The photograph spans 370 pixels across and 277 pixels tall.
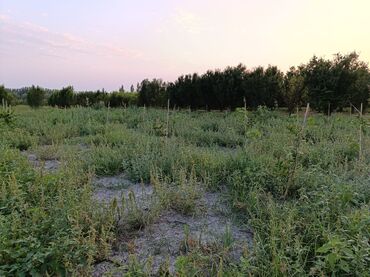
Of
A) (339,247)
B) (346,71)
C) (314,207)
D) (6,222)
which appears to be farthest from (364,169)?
(346,71)

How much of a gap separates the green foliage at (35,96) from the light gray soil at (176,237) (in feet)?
82.9

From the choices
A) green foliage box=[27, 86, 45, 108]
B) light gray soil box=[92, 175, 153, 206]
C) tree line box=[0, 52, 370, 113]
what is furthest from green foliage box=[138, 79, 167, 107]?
light gray soil box=[92, 175, 153, 206]

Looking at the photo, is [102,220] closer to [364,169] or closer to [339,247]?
[339,247]

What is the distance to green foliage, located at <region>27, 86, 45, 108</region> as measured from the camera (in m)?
26.1

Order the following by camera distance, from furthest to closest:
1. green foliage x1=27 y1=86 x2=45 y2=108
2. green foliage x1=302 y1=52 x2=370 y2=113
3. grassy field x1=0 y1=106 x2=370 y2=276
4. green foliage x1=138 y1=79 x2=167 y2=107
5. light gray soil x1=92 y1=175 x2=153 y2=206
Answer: green foliage x1=27 y1=86 x2=45 y2=108, green foliage x1=138 y1=79 x2=167 y2=107, green foliage x1=302 y1=52 x2=370 y2=113, light gray soil x1=92 y1=175 x2=153 y2=206, grassy field x1=0 y1=106 x2=370 y2=276

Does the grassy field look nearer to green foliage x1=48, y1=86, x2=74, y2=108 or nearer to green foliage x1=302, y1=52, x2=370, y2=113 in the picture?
green foliage x1=302, y1=52, x2=370, y2=113

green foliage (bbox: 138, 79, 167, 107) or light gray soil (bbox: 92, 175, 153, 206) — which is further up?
green foliage (bbox: 138, 79, 167, 107)

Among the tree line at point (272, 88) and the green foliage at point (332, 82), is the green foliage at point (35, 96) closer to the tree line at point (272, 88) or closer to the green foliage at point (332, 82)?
the tree line at point (272, 88)

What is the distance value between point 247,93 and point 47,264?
55.9 ft

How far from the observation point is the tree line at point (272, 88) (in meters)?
16.4

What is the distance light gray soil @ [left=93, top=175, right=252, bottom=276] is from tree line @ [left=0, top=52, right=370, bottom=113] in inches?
477

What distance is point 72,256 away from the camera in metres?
2.19

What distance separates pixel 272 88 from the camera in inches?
694

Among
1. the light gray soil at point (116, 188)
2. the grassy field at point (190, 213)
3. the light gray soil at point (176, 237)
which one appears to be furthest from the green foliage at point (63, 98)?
the light gray soil at point (176, 237)
